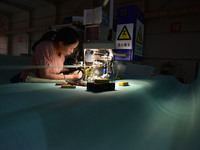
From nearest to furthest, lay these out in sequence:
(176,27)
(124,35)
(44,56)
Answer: (44,56) → (124,35) → (176,27)

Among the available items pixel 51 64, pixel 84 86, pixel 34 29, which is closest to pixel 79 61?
pixel 51 64

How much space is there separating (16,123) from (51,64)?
0.87 meters

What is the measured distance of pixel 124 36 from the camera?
5.74 feet

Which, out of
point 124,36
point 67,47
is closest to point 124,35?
point 124,36

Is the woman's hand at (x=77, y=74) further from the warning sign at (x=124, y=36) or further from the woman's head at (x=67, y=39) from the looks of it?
the warning sign at (x=124, y=36)

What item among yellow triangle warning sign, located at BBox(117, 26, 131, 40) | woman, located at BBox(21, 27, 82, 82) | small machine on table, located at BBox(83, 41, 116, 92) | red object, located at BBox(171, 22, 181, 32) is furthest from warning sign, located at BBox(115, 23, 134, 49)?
red object, located at BBox(171, 22, 181, 32)

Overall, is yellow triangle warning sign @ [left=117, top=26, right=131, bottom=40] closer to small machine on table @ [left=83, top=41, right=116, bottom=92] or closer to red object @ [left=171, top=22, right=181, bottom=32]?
small machine on table @ [left=83, top=41, right=116, bottom=92]

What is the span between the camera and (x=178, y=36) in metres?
4.76

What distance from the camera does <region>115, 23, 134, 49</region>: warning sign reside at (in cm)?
172

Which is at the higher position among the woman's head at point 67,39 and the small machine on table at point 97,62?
the woman's head at point 67,39

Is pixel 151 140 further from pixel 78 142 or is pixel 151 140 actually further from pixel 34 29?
pixel 34 29

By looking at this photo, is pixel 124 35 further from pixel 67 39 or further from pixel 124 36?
pixel 67 39

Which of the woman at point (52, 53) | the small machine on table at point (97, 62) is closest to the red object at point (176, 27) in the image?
the small machine on table at point (97, 62)

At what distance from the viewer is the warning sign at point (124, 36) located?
172 centimetres
